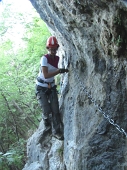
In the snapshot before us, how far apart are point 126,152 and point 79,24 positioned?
2527 millimetres

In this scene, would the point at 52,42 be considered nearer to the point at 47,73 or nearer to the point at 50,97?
the point at 47,73

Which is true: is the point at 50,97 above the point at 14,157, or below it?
above

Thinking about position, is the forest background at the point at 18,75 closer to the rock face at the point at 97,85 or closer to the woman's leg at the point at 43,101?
the woman's leg at the point at 43,101

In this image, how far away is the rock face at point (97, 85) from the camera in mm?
3799

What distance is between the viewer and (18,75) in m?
13.4

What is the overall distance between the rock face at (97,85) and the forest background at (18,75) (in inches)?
267

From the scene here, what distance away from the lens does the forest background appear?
12688mm

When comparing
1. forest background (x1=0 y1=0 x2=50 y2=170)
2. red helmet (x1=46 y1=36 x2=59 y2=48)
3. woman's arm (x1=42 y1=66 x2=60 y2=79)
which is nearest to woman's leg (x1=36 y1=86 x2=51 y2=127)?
woman's arm (x1=42 y1=66 x2=60 y2=79)

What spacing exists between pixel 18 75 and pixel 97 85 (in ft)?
29.9

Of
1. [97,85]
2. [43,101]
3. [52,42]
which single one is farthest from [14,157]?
[97,85]

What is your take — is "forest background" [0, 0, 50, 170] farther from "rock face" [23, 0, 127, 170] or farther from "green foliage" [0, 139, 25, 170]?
"rock face" [23, 0, 127, 170]

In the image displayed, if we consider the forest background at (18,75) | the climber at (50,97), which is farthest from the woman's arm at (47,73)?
the forest background at (18,75)

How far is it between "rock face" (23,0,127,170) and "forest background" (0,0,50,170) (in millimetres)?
6785

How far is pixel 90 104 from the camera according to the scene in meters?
5.15
